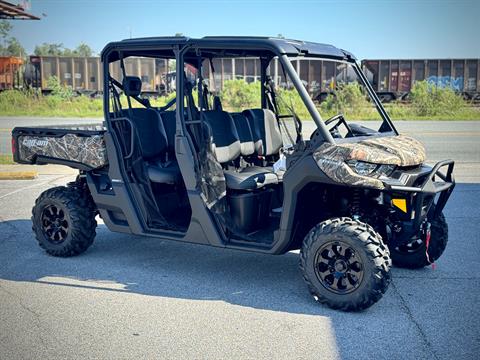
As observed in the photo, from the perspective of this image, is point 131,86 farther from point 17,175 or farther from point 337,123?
point 17,175

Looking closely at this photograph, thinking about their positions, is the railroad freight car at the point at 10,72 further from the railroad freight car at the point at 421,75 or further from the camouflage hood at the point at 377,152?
the camouflage hood at the point at 377,152

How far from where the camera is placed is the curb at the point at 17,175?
10945mm

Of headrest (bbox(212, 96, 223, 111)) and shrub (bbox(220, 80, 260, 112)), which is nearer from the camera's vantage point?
headrest (bbox(212, 96, 223, 111))

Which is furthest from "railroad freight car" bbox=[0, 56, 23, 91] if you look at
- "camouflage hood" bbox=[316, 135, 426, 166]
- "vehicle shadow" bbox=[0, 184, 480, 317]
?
"camouflage hood" bbox=[316, 135, 426, 166]

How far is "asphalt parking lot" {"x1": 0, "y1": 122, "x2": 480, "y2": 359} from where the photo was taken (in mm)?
A: 4105

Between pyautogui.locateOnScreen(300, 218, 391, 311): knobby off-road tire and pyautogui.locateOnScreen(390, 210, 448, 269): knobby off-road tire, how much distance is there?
1103 mm

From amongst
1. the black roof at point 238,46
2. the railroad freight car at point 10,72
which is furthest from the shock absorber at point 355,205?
the railroad freight car at point 10,72

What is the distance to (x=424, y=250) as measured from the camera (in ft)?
18.7

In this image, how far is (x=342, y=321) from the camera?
4.56 metres

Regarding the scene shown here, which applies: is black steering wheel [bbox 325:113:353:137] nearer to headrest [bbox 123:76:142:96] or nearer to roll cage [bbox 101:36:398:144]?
roll cage [bbox 101:36:398:144]

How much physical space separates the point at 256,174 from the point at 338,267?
49.9 inches

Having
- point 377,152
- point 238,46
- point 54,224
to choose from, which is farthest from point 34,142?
point 377,152

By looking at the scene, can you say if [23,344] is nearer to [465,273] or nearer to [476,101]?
[465,273]

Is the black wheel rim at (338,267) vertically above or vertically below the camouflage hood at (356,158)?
below
